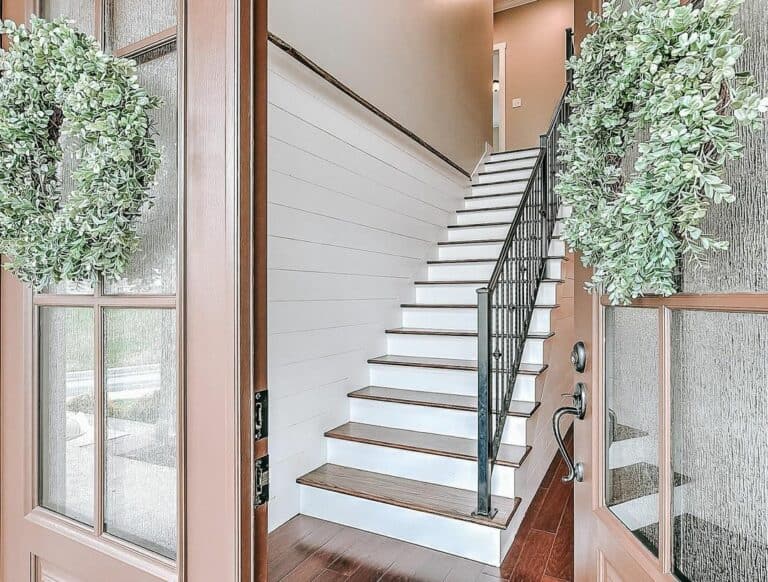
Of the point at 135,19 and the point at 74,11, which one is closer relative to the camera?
the point at 135,19

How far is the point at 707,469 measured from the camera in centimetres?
62

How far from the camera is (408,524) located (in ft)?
7.73

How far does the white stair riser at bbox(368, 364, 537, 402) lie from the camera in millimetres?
2863

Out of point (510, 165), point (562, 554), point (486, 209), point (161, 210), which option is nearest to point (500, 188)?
point (486, 209)

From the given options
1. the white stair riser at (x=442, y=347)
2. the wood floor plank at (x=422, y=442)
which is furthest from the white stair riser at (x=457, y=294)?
the wood floor plank at (x=422, y=442)

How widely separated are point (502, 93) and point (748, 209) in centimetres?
766

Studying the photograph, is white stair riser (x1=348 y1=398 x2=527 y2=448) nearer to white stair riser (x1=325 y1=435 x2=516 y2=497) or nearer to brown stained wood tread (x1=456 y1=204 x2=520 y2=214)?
white stair riser (x1=325 y1=435 x2=516 y2=497)

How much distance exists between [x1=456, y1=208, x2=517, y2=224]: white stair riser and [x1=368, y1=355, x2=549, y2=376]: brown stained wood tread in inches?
72.4

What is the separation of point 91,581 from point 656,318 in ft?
3.85

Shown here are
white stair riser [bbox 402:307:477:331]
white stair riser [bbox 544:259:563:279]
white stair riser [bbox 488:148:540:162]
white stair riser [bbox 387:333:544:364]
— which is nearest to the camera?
white stair riser [bbox 387:333:544:364]

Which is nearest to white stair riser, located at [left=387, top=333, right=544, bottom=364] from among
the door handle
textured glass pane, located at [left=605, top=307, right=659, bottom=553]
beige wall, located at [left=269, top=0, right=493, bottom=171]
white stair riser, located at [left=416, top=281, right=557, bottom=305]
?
white stair riser, located at [left=416, top=281, right=557, bottom=305]

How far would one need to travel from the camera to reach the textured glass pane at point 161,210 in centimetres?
89

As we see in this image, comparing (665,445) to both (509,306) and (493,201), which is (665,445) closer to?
(509,306)

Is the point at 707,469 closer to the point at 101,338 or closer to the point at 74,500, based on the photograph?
the point at 101,338
